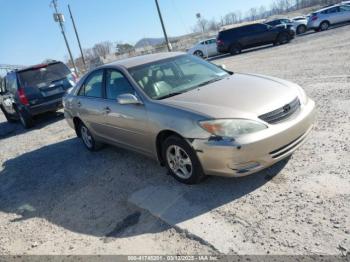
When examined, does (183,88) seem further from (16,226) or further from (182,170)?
(16,226)

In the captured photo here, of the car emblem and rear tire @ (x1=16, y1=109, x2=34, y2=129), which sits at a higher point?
rear tire @ (x1=16, y1=109, x2=34, y2=129)

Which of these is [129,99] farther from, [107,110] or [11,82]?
[11,82]

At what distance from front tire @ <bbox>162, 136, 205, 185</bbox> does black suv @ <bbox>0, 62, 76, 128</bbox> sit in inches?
273

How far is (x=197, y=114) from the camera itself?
149 inches

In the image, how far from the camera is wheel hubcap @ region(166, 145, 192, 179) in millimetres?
4095

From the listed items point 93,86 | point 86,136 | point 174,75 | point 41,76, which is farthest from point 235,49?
point 174,75

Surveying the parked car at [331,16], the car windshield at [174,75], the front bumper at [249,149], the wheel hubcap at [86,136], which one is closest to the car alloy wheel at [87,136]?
the wheel hubcap at [86,136]

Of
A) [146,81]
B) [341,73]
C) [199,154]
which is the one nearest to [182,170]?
[199,154]

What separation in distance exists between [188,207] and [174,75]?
80.3 inches

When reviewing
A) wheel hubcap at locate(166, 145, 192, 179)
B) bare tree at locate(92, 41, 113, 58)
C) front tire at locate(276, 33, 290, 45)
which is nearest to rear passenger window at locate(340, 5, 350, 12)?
front tire at locate(276, 33, 290, 45)

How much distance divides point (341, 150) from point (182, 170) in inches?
78.5

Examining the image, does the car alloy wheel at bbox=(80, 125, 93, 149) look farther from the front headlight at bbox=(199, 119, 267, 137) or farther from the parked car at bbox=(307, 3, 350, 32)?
the parked car at bbox=(307, 3, 350, 32)

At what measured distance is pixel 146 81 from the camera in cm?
477

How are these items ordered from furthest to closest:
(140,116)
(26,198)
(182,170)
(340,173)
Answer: (26,198)
(140,116)
(182,170)
(340,173)
